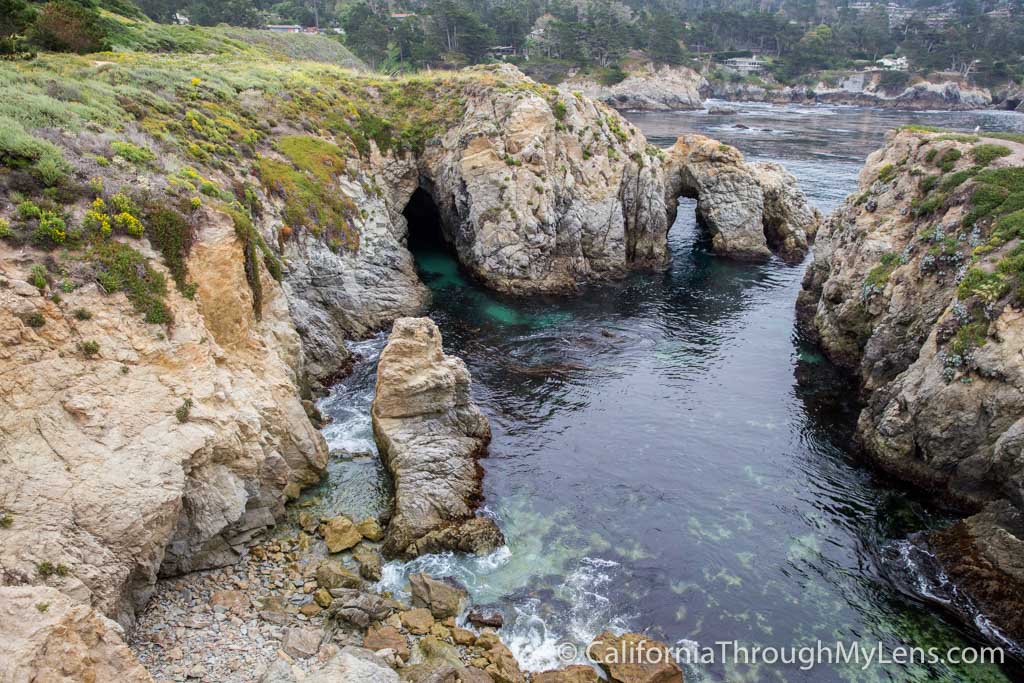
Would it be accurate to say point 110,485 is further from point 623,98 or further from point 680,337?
point 623,98

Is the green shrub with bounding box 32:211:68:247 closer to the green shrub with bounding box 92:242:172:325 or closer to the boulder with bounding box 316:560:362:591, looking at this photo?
the green shrub with bounding box 92:242:172:325

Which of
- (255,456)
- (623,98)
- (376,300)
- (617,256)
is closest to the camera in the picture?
(255,456)

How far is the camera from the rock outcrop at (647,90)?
148 meters

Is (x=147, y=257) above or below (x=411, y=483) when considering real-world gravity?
above

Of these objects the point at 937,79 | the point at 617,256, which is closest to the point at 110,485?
the point at 617,256

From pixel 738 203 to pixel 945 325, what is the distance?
30083 millimetres

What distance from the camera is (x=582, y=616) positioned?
2036 cm

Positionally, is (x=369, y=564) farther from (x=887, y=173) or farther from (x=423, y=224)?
(x=423, y=224)

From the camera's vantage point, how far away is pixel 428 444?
87.4ft

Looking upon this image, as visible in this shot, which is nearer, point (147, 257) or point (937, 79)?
point (147, 257)

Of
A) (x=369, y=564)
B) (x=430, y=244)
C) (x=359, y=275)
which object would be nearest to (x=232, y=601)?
(x=369, y=564)

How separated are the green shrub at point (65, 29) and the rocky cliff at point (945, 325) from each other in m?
54.5

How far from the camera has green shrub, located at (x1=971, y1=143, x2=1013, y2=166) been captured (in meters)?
34.1

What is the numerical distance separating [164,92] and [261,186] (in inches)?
385
